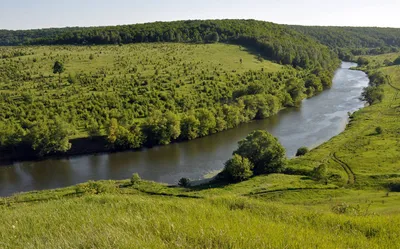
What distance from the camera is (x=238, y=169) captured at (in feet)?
127

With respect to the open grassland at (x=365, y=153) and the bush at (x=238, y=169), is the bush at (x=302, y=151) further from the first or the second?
the bush at (x=238, y=169)

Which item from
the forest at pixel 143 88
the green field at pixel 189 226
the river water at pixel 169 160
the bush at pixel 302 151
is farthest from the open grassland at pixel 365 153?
the green field at pixel 189 226

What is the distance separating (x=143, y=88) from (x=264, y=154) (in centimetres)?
3614

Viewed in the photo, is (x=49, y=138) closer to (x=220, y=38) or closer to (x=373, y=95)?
(x=373, y=95)

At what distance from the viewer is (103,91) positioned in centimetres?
6625

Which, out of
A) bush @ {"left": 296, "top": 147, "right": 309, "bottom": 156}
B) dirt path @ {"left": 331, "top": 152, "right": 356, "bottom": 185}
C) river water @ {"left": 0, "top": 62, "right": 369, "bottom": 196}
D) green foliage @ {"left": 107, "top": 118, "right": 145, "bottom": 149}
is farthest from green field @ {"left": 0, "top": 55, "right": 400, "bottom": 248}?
green foliage @ {"left": 107, "top": 118, "right": 145, "bottom": 149}

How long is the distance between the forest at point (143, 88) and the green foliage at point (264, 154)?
56.1ft

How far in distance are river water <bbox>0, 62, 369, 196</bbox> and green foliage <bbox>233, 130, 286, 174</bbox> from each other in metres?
6.13

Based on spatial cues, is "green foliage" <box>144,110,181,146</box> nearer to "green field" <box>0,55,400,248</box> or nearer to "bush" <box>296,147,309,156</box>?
"bush" <box>296,147,309,156</box>

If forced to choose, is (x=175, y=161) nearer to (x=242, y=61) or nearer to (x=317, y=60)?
(x=242, y=61)

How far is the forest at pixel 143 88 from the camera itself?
5331cm

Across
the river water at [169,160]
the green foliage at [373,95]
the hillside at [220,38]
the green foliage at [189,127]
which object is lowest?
the river water at [169,160]

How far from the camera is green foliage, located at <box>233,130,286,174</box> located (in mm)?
41375

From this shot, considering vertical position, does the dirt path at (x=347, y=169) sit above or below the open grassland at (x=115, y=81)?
below
